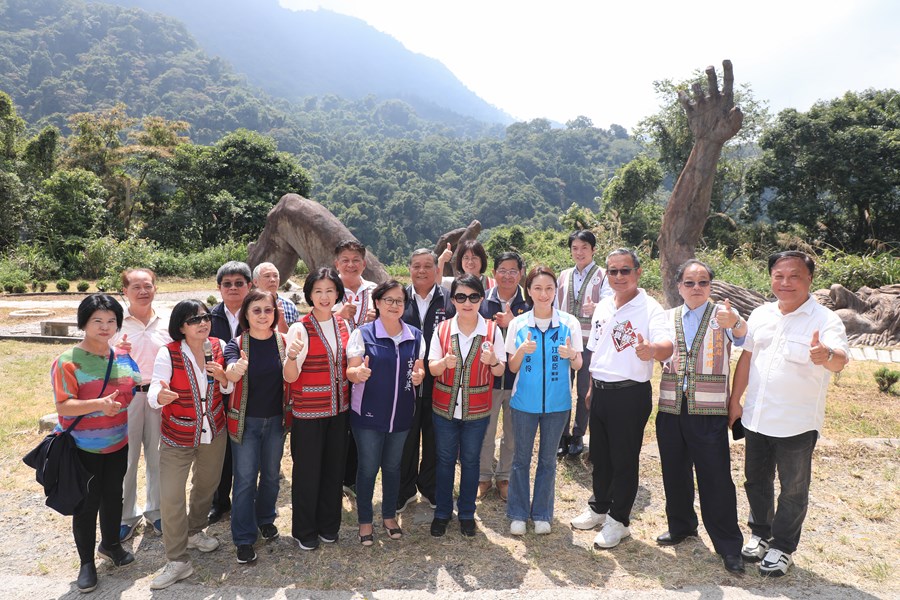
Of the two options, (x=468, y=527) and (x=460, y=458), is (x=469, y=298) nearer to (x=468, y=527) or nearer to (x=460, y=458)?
(x=460, y=458)

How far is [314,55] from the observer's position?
166 m

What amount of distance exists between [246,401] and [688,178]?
19.9ft

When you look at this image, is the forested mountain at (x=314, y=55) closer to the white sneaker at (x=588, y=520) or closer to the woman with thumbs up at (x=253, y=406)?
the woman with thumbs up at (x=253, y=406)

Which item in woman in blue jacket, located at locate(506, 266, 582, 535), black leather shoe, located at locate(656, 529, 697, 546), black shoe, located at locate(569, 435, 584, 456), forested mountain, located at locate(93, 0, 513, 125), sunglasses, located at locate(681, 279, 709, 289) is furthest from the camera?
forested mountain, located at locate(93, 0, 513, 125)

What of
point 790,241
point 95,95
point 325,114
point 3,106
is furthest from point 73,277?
point 325,114

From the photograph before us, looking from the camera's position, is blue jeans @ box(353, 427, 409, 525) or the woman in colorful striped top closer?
the woman in colorful striped top

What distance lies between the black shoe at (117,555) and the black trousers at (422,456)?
1526 millimetres

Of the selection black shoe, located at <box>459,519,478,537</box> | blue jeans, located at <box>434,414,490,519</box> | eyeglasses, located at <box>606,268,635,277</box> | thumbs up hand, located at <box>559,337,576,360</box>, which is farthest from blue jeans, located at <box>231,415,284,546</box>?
eyeglasses, located at <box>606,268,635,277</box>

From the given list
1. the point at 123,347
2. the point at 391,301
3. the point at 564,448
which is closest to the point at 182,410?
the point at 123,347

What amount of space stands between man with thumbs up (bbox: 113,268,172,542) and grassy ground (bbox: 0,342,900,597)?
0.21 m

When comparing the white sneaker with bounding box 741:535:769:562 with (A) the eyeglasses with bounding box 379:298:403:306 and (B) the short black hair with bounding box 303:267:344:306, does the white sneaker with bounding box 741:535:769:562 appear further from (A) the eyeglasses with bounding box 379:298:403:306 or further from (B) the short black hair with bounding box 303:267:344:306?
(B) the short black hair with bounding box 303:267:344:306

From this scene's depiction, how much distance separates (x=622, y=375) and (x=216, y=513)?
8.54 ft

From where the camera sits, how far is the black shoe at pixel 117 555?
116 inches

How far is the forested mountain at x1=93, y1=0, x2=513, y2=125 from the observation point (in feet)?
457
